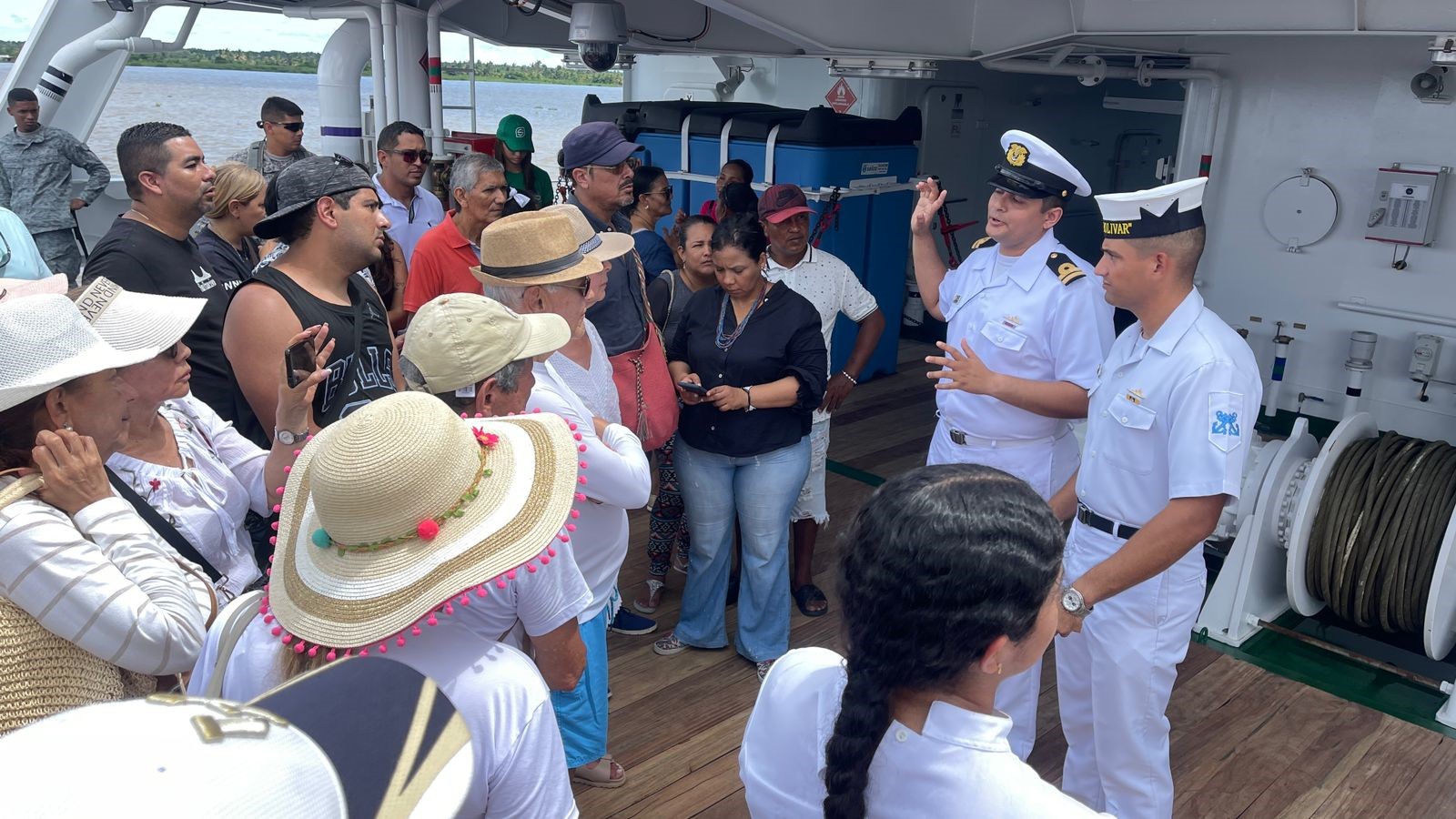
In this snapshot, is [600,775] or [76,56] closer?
[600,775]

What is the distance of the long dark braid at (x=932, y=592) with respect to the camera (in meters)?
1.11

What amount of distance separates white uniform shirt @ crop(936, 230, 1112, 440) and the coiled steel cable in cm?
156

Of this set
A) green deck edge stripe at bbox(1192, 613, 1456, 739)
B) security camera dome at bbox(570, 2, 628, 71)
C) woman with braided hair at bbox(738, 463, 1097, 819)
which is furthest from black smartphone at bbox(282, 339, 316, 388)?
security camera dome at bbox(570, 2, 628, 71)

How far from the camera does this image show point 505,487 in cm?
148

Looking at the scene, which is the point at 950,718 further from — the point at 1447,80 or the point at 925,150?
the point at 925,150

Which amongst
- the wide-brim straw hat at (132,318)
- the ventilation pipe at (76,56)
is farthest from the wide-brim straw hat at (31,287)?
the ventilation pipe at (76,56)

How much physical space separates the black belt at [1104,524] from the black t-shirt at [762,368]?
1.02 m

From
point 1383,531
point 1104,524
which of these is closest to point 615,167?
point 1104,524

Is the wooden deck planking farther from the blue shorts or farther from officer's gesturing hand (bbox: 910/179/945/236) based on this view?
officer's gesturing hand (bbox: 910/179/945/236)

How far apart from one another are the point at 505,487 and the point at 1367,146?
4492 millimetres

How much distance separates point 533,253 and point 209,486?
0.90m

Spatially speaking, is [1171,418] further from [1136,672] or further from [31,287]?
[31,287]

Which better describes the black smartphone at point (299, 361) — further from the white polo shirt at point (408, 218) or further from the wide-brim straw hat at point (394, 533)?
the white polo shirt at point (408, 218)

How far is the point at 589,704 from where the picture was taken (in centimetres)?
242
